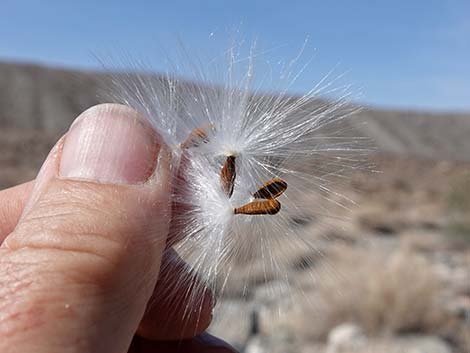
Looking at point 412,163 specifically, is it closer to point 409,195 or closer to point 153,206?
point 409,195

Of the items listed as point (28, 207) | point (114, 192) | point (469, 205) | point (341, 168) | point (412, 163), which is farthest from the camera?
point (412, 163)

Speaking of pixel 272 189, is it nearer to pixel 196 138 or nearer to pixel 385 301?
pixel 196 138

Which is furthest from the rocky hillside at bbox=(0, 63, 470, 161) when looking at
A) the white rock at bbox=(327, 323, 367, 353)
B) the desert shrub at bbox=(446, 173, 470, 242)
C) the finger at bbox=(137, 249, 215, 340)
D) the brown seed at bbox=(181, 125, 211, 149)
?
the brown seed at bbox=(181, 125, 211, 149)

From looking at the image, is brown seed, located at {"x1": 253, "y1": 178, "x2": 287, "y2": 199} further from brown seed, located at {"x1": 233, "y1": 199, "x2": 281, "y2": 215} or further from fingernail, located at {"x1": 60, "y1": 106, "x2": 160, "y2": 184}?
fingernail, located at {"x1": 60, "y1": 106, "x2": 160, "y2": 184}

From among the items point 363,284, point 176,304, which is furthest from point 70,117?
point 176,304

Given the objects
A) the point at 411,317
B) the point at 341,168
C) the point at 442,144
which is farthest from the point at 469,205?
the point at 442,144

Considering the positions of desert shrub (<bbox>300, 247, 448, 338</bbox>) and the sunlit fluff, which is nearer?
the sunlit fluff

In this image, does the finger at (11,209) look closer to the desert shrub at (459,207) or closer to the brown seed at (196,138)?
the brown seed at (196,138)
